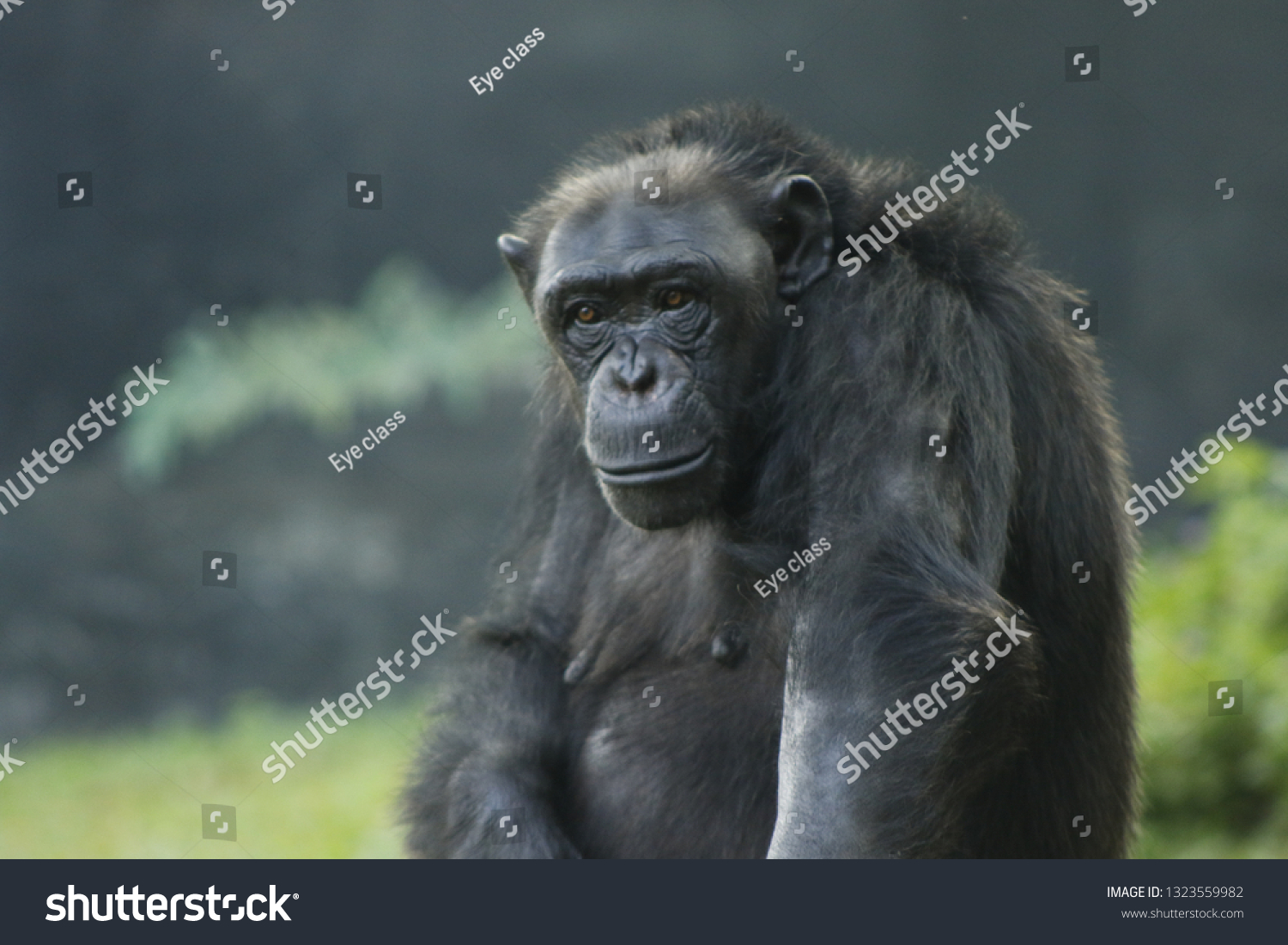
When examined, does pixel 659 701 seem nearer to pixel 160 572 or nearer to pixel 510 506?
pixel 510 506

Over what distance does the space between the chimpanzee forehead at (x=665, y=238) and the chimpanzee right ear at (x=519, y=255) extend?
1.54 ft

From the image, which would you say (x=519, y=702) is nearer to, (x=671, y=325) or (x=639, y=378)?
(x=639, y=378)

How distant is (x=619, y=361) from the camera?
13.3ft

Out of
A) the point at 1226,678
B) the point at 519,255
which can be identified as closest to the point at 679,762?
the point at 519,255

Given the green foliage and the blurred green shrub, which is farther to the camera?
the green foliage

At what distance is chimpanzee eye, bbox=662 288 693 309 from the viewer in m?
4.12

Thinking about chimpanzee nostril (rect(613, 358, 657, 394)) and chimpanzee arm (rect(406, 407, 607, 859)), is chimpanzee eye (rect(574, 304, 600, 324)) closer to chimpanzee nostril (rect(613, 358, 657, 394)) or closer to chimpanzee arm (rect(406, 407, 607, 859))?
chimpanzee nostril (rect(613, 358, 657, 394))

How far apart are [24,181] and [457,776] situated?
8883 millimetres

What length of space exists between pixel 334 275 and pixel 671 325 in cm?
859

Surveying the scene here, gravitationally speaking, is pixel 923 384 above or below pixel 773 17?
below

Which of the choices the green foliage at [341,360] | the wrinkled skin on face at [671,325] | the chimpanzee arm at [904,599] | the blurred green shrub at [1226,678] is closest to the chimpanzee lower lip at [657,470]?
the wrinkled skin on face at [671,325]

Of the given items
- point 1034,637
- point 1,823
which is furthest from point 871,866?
point 1,823

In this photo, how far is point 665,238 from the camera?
164 inches

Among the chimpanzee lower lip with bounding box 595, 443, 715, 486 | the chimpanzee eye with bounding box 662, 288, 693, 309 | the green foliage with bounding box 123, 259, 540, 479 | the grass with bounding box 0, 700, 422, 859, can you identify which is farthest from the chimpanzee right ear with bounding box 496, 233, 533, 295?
the green foliage with bounding box 123, 259, 540, 479
